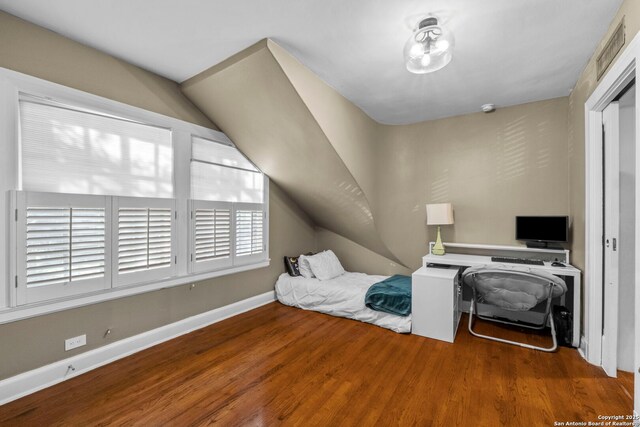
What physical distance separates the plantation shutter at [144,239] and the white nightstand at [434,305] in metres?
2.48

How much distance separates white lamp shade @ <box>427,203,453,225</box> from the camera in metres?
3.51

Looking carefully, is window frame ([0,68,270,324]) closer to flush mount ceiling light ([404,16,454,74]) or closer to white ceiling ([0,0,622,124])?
white ceiling ([0,0,622,124])

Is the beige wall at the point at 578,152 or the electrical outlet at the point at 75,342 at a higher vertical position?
the beige wall at the point at 578,152

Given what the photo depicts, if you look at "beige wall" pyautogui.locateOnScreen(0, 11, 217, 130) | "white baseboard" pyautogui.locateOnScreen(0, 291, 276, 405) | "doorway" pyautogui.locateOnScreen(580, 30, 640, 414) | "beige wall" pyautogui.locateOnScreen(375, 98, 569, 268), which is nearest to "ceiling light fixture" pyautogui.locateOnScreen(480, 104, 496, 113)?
"beige wall" pyautogui.locateOnScreen(375, 98, 569, 268)

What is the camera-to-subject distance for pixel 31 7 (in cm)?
186

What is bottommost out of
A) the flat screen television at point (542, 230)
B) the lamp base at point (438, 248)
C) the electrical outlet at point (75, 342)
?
the electrical outlet at point (75, 342)

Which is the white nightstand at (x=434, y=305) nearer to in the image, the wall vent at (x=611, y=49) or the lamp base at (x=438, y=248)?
the lamp base at (x=438, y=248)

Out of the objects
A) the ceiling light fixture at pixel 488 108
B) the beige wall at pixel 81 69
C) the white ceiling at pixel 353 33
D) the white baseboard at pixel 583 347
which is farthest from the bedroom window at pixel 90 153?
the white baseboard at pixel 583 347

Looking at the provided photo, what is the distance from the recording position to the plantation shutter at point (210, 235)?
2998 mm

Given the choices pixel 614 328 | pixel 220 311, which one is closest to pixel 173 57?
pixel 220 311

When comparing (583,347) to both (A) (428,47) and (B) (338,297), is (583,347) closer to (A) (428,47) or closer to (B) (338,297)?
(B) (338,297)

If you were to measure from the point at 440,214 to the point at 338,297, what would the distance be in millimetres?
1615

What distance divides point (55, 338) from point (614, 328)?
4.17 m

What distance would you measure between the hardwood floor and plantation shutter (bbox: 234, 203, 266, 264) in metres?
1.03
